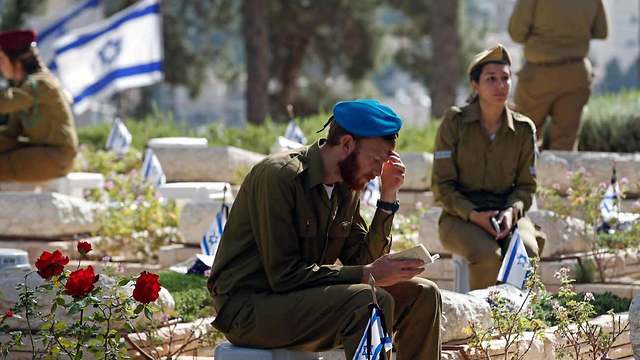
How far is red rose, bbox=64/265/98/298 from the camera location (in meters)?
5.53

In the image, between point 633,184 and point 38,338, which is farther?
point 633,184

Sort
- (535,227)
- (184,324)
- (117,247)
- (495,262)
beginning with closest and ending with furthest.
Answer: (184,324) < (495,262) < (535,227) < (117,247)

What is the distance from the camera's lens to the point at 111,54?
60.3 feet

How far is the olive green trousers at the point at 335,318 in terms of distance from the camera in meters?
5.40

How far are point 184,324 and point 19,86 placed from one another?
452cm

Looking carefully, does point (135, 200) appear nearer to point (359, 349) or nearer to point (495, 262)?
point (495, 262)

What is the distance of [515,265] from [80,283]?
8.83ft

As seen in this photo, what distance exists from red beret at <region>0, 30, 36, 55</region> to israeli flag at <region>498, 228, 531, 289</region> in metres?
4.78

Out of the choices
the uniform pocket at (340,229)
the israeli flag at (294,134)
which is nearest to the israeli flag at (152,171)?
the israeli flag at (294,134)

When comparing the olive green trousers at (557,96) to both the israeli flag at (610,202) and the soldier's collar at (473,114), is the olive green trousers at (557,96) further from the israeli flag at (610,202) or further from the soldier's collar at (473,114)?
the soldier's collar at (473,114)

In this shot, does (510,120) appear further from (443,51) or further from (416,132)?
(443,51)

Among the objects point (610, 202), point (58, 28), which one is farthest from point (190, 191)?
point (58, 28)

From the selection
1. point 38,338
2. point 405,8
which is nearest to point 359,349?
point 38,338

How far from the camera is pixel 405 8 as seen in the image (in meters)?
31.9
